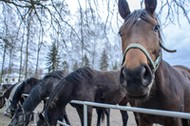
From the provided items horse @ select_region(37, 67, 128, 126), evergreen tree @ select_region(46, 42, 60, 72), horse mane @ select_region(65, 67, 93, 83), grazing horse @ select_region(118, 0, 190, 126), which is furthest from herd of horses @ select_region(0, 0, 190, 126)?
evergreen tree @ select_region(46, 42, 60, 72)

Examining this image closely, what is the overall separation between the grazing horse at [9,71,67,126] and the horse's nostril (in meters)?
3.33

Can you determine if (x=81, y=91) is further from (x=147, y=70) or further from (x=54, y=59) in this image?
(x=54, y=59)

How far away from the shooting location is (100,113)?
5.67m

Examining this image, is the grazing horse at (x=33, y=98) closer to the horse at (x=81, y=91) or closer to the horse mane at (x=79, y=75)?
the horse at (x=81, y=91)

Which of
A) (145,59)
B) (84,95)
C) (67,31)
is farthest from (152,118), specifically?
(67,31)

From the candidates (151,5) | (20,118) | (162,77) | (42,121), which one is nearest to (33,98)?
(20,118)

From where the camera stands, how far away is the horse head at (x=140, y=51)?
→ 4.96ft

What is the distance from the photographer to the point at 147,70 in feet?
5.10

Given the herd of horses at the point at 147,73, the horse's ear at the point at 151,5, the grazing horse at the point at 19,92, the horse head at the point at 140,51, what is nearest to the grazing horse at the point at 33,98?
the herd of horses at the point at 147,73

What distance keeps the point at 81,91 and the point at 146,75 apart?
316cm

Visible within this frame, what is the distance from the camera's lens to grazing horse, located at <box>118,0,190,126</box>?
1.54 meters

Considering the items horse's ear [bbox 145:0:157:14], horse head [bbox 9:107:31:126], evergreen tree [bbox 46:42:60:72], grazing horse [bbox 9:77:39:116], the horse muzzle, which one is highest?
evergreen tree [bbox 46:42:60:72]

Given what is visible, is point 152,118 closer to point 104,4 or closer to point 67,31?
point 104,4

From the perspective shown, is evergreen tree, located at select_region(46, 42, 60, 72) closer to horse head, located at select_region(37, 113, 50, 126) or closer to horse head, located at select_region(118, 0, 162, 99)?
horse head, located at select_region(37, 113, 50, 126)
